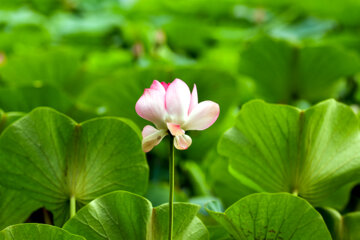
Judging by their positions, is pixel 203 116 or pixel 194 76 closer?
pixel 203 116

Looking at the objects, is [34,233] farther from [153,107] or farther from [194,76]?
[194,76]

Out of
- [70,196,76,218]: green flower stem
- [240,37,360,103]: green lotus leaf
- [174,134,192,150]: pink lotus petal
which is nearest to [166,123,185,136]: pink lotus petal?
[174,134,192,150]: pink lotus petal

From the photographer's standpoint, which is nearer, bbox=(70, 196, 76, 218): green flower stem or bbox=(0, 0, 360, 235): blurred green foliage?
bbox=(70, 196, 76, 218): green flower stem

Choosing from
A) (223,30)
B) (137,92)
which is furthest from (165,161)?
(223,30)

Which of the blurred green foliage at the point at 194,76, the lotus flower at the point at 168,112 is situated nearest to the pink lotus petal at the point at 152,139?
the lotus flower at the point at 168,112

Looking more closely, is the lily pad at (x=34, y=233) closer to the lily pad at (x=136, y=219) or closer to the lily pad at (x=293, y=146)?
the lily pad at (x=136, y=219)

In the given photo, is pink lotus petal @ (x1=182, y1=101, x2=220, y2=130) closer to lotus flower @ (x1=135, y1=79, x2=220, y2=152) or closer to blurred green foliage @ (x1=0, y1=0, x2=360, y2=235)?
lotus flower @ (x1=135, y1=79, x2=220, y2=152)

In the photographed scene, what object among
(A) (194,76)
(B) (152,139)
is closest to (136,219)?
(B) (152,139)

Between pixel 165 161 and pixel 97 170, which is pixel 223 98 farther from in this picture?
pixel 97 170
